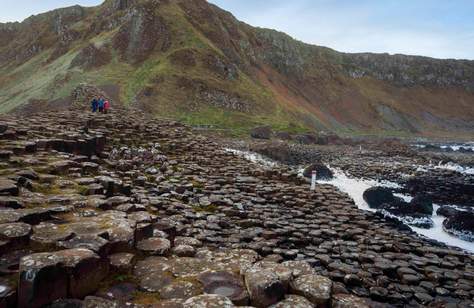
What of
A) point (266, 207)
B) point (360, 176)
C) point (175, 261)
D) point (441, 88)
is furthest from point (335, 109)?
point (175, 261)

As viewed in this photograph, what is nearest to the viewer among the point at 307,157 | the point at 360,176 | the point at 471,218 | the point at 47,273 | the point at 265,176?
the point at 47,273

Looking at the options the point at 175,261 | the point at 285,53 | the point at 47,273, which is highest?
the point at 285,53

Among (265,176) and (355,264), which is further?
(265,176)

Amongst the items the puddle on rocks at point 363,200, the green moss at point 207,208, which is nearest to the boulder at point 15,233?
the green moss at point 207,208

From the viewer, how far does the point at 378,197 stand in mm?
20172

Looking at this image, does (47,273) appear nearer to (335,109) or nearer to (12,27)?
(335,109)

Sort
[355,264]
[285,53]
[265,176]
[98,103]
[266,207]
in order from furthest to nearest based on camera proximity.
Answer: [285,53], [98,103], [265,176], [266,207], [355,264]

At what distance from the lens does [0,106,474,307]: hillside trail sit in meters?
4.89

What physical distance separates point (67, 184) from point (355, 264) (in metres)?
7.13

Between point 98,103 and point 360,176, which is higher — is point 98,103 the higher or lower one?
the higher one

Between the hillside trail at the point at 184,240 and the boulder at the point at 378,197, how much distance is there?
4.18 metres

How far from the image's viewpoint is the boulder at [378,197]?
65.4 feet

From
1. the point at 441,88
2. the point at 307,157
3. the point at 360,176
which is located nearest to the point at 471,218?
the point at 360,176

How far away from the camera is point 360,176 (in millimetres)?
28828
